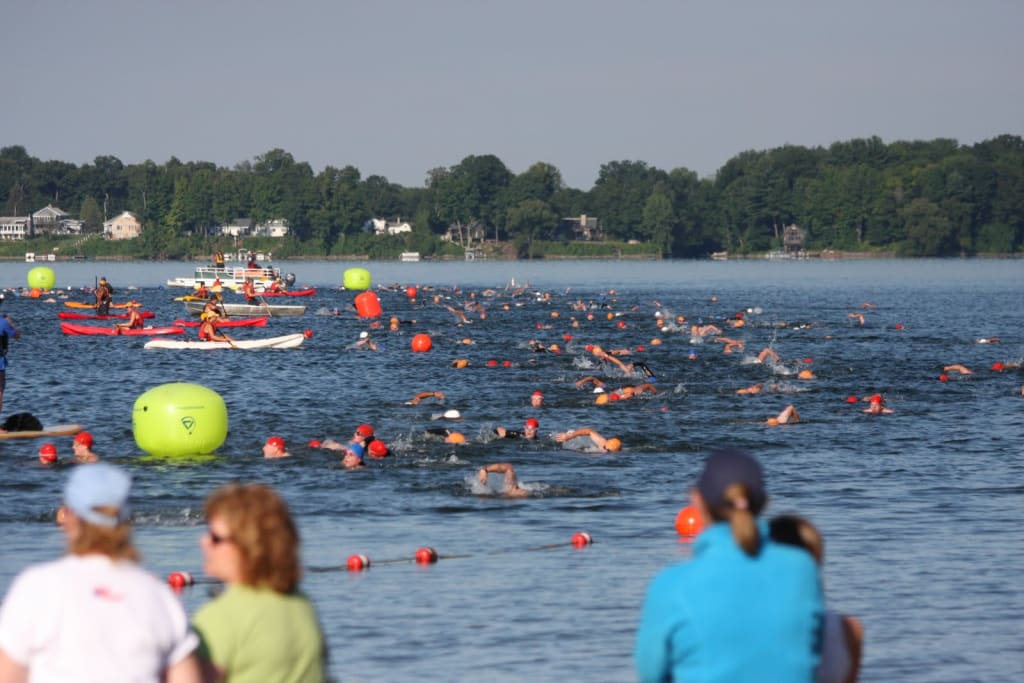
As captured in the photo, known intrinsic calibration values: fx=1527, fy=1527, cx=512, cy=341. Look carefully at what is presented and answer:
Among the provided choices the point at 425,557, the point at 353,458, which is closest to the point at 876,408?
the point at 353,458

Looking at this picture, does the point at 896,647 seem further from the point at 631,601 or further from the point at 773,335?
→ the point at 773,335

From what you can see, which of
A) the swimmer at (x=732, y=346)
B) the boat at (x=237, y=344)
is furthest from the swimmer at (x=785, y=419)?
the boat at (x=237, y=344)

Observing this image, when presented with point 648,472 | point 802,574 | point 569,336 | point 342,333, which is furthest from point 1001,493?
point 342,333

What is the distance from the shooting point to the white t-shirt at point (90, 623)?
5.55 meters

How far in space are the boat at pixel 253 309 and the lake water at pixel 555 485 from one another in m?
14.9

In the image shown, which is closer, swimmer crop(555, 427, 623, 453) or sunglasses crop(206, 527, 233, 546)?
sunglasses crop(206, 527, 233, 546)

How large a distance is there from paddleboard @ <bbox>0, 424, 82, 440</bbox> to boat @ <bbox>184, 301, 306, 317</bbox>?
3957 cm

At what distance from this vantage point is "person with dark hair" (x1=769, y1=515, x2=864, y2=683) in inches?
247

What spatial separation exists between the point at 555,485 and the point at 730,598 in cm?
1582

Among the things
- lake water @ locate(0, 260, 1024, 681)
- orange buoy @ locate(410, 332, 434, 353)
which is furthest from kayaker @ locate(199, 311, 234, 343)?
orange buoy @ locate(410, 332, 434, 353)

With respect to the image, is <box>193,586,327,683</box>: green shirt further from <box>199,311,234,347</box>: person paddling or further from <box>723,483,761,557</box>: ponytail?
<box>199,311,234,347</box>: person paddling

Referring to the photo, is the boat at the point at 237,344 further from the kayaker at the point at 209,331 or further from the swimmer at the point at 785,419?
the swimmer at the point at 785,419

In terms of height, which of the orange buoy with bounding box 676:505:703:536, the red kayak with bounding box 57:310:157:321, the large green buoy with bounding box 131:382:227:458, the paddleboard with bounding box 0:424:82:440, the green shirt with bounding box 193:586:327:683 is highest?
the green shirt with bounding box 193:586:327:683

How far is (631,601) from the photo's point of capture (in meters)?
14.5
